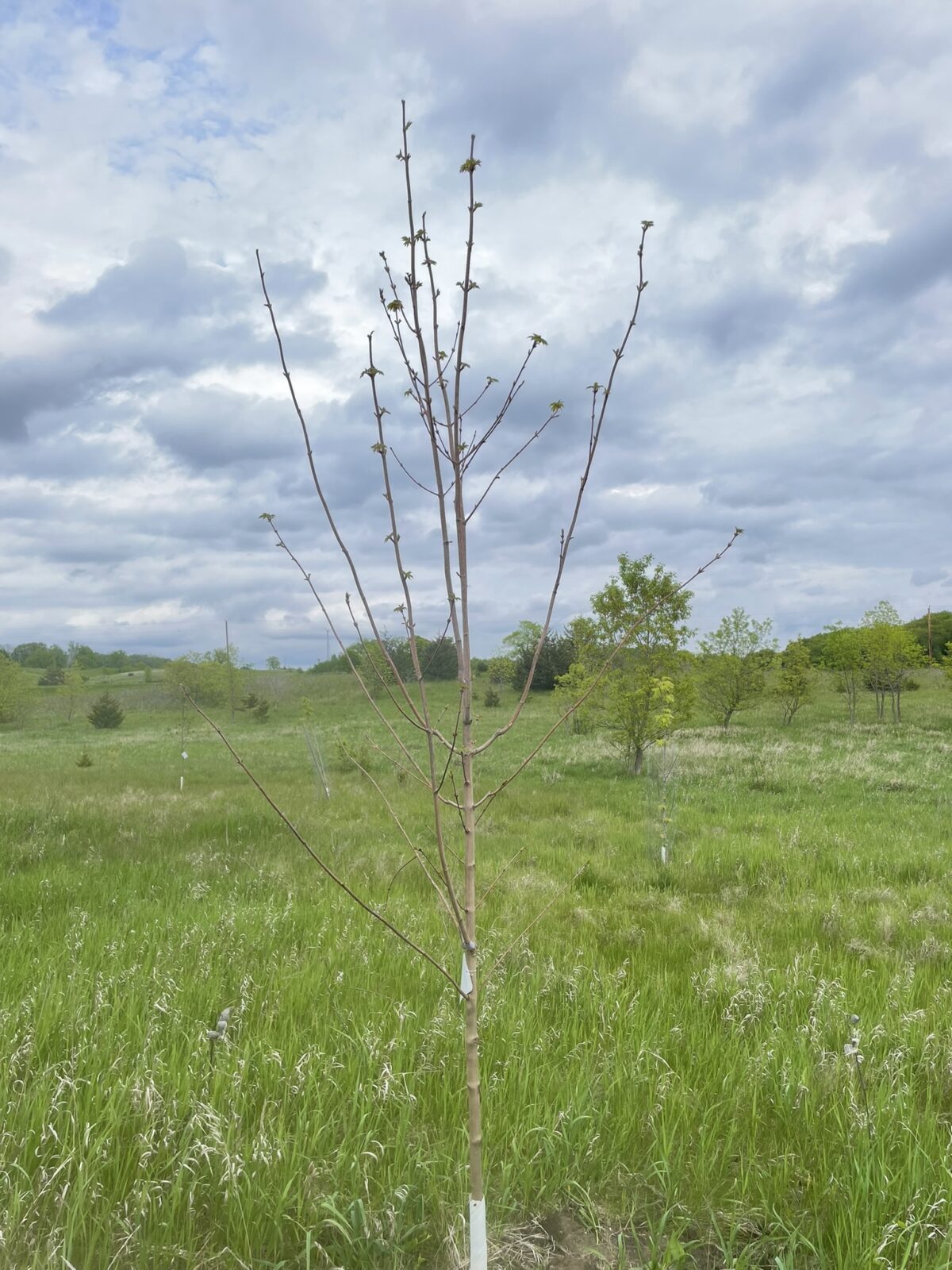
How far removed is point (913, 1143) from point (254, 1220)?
2.56 metres

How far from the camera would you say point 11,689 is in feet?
172

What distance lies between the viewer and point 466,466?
6.73 feet

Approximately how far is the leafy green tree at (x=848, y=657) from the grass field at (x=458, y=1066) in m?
30.8

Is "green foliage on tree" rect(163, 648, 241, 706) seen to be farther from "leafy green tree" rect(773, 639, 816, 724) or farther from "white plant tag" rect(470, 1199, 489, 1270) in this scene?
"white plant tag" rect(470, 1199, 489, 1270)

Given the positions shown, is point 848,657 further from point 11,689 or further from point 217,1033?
point 11,689

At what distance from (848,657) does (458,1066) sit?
1499 inches

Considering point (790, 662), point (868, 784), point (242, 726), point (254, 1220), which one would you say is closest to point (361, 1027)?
point (254, 1220)

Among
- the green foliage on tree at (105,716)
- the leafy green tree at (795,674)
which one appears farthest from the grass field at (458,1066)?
the green foliage on tree at (105,716)

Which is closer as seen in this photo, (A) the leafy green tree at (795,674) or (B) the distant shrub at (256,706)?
(A) the leafy green tree at (795,674)

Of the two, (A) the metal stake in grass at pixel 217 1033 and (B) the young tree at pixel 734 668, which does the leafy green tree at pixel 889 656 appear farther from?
(A) the metal stake in grass at pixel 217 1033

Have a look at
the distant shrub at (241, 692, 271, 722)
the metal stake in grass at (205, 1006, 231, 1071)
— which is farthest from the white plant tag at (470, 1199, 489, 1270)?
the distant shrub at (241, 692, 271, 722)

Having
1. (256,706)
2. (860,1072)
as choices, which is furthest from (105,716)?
(860,1072)

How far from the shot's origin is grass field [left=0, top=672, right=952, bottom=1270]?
7.77 ft

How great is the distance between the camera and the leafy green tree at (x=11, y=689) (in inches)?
2042
